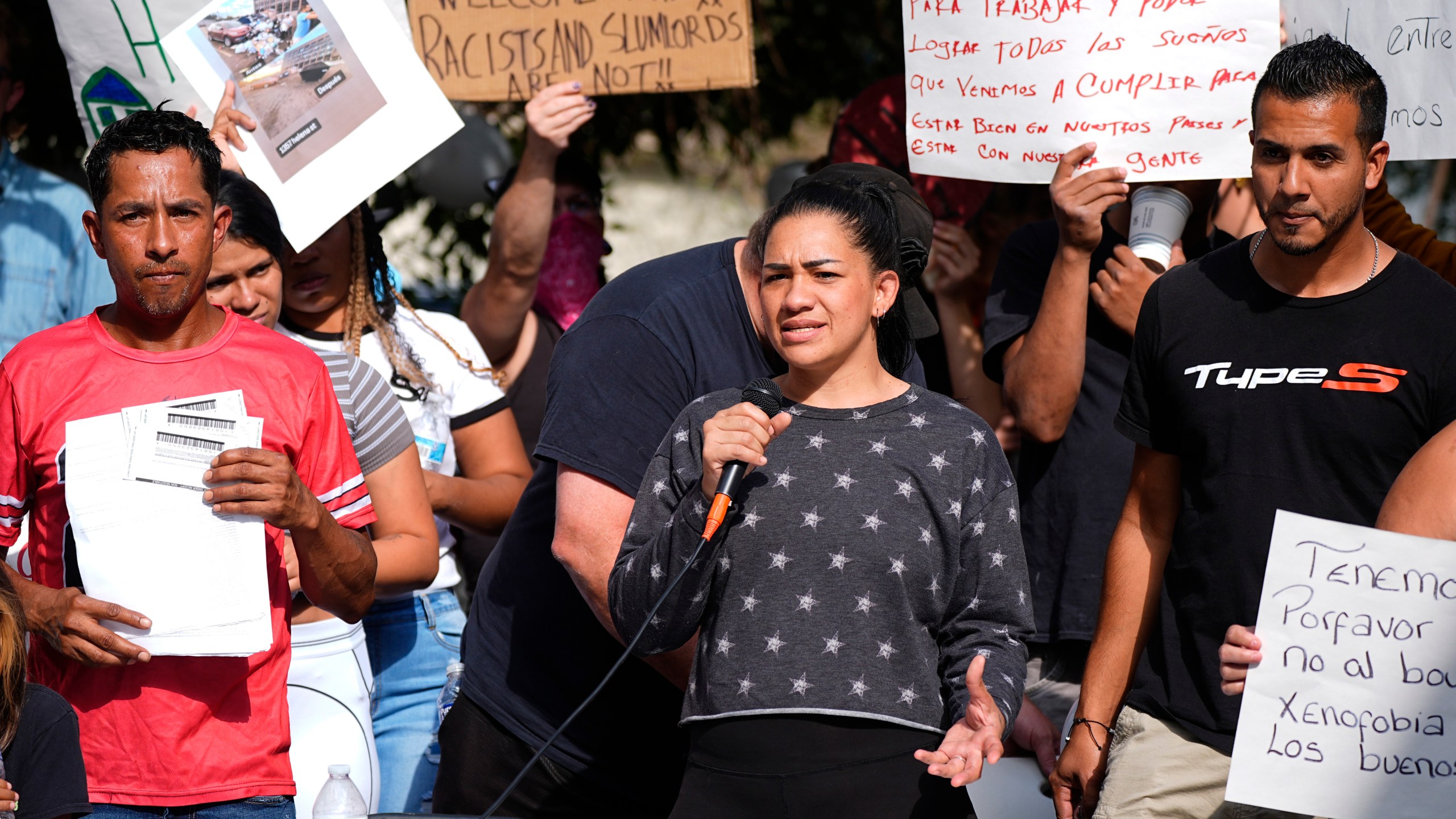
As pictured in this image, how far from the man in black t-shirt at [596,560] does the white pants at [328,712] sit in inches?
8.1

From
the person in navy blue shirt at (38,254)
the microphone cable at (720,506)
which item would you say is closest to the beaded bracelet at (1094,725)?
the microphone cable at (720,506)

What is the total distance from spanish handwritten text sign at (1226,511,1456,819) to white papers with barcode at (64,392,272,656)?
176cm

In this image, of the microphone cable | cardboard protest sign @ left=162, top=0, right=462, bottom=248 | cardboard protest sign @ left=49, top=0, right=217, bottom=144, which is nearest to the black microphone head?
the microphone cable

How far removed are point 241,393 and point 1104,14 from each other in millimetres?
2265

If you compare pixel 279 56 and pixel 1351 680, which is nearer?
pixel 1351 680

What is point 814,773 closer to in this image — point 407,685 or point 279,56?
point 407,685

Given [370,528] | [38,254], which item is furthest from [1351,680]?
[38,254]

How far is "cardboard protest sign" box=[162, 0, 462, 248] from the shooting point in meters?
3.84

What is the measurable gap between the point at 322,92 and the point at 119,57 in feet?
2.17

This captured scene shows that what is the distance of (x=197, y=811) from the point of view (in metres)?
2.59

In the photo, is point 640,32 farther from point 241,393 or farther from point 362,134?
point 241,393

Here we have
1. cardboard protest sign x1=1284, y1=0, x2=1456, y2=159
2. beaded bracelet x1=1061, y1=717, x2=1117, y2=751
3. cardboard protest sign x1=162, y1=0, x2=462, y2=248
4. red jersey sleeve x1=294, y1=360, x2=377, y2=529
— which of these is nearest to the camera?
red jersey sleeve x1=294, y1=360, x2=377, y2=529

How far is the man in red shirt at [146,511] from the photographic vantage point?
2557mm

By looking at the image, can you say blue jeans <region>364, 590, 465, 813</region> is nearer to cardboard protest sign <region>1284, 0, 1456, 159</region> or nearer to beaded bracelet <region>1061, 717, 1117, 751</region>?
beaded bracelet <region>1061, 717, 1117, 751</region>
